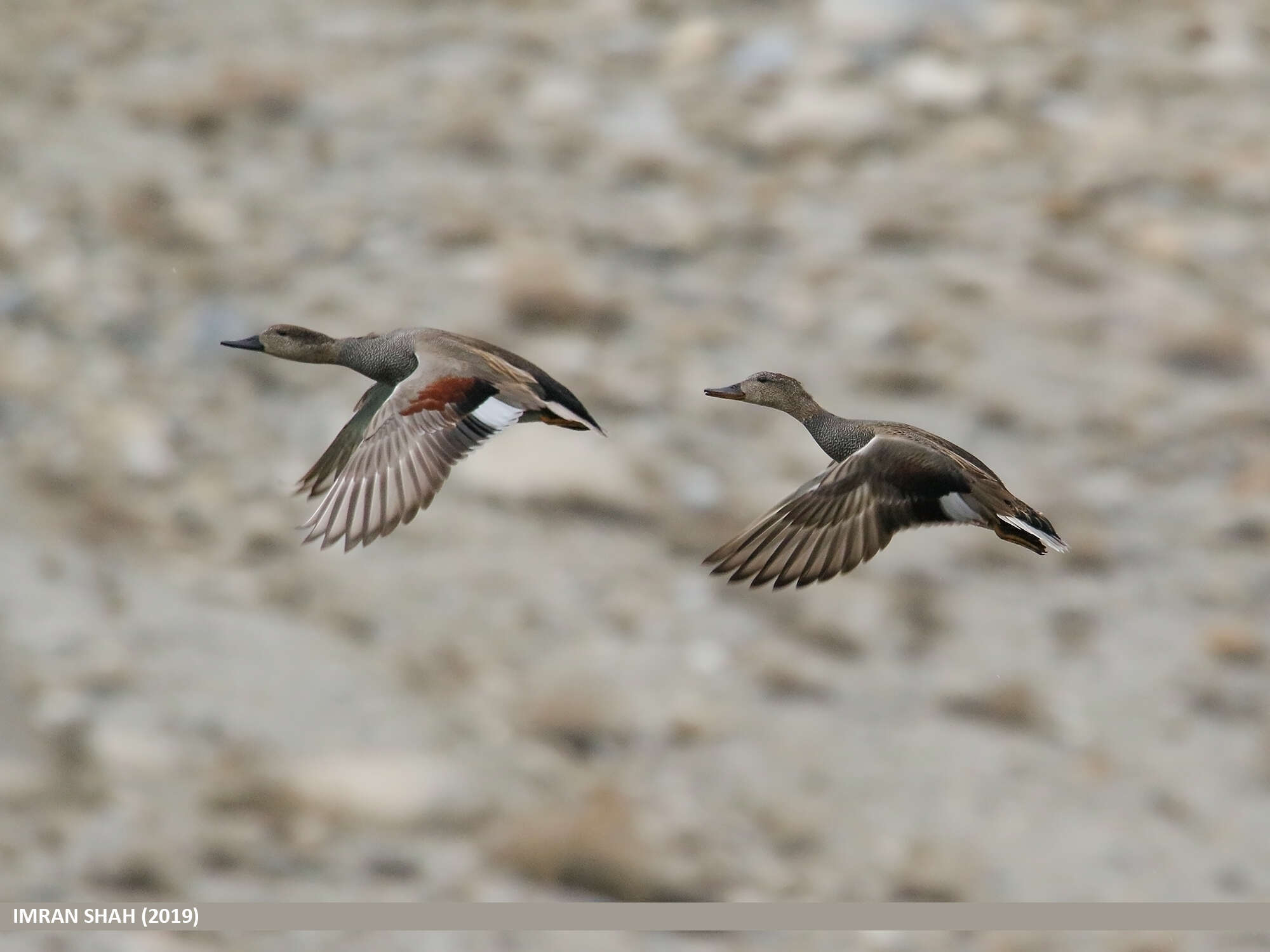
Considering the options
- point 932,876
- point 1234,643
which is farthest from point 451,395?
point 1234,643

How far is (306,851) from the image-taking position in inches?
326

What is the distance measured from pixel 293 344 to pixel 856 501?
1.07 m

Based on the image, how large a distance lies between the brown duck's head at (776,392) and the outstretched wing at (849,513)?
134 millimetres

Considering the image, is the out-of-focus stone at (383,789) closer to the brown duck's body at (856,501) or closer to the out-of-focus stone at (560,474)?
the out-of-focus stone at (560,474)

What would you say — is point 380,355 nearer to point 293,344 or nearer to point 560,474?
point 293,344

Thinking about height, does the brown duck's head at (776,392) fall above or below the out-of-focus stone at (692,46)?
below

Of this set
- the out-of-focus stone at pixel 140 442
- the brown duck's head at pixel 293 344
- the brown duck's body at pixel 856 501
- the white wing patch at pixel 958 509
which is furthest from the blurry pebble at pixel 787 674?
the brown duck's head at pixel 293 344

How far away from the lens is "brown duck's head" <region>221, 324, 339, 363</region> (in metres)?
3.33

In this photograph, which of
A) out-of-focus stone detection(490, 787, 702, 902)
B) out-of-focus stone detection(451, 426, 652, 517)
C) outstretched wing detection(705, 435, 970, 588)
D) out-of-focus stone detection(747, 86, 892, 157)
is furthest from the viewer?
out-of-focus stone detection(747, 86, 892, 157)

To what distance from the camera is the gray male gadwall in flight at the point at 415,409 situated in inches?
126

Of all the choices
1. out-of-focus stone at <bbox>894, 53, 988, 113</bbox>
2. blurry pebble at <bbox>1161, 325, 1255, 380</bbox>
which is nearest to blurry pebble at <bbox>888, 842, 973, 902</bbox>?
blurry pebble at <bbox>1161, 325, 1255, 380</bbox>

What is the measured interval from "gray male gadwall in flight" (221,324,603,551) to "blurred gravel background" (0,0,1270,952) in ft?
16.2

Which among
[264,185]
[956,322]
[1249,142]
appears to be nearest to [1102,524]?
[956,322]

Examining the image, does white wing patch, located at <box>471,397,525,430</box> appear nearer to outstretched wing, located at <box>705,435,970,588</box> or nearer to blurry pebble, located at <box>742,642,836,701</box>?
outstretched wing, located at <box>705,435,970,588</box>
